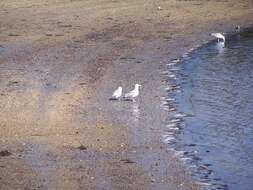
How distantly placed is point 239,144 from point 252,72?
7014 millimetres

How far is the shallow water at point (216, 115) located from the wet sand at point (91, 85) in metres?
0.46

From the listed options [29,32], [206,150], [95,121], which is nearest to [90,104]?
[95,121]

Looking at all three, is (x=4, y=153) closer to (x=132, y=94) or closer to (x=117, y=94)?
(x=117, y=94)

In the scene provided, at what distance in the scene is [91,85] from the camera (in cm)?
1752

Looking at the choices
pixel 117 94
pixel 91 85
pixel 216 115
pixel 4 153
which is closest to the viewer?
pixel 4 153

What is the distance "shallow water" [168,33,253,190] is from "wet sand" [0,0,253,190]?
1.50 ft

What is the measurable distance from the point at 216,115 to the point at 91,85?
12.1ft

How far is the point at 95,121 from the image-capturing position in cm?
1430

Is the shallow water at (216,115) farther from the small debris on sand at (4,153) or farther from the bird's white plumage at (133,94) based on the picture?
the small debris on sand at (4,153)

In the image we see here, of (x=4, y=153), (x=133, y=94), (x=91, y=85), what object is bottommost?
(x=91, y=85)

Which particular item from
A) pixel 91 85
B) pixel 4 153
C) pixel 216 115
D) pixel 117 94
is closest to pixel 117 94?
pixel 117 94

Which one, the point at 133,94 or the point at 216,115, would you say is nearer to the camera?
the point at 216,115

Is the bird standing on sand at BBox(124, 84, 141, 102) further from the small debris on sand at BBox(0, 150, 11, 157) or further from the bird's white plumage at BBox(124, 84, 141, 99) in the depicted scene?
the small debris on sand at BBox(0, 150, 11, 157)

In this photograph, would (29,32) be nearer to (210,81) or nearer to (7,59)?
(7,59)
